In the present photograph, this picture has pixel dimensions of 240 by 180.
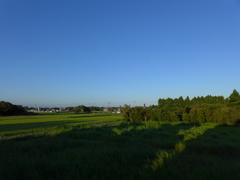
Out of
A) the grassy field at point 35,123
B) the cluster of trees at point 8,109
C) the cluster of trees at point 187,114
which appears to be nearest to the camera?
the grassy field at point 35,123

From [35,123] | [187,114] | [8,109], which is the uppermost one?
[8,109]

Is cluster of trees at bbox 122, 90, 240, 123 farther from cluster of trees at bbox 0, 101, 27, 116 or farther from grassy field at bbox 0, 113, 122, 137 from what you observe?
cluster of trees at bbox 0, 101, 27, 116

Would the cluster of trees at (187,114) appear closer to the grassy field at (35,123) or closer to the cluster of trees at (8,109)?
the grassy field at (35,123)

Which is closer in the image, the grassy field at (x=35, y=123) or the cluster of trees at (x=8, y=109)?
the grassy field at (x=35, y=123)

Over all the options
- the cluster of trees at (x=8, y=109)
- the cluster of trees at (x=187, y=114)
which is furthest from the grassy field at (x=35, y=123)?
the cluster of trees at (x=8, y=109)

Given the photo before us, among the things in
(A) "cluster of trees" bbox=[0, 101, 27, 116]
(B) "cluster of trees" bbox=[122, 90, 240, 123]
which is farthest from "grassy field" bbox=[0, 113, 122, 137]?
(A) "cluster of trees" bbox=[0, 101, 27, 116]

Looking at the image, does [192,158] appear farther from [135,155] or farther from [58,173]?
[58,173]

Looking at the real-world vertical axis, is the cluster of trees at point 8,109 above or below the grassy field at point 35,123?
above

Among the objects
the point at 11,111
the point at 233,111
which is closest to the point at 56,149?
the point at 233,111

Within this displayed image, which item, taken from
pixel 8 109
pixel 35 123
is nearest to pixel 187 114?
pixel 35 123

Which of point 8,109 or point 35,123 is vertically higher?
point 8,109

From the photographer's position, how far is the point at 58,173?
6.21 meters

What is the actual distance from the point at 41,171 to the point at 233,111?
35.8 m

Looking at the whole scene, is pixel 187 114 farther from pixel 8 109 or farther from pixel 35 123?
pixel 8 109
